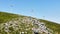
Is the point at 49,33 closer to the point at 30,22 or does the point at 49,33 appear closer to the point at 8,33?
the point at 30,22

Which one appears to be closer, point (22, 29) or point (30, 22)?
point (22, 29)

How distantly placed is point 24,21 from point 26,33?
391cm

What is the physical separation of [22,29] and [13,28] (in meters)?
1.57

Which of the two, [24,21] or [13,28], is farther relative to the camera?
[24,21]

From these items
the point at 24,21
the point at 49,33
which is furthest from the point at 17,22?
the point at 49,33

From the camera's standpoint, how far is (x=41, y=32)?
31.6 m

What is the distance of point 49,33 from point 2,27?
848 centimetres

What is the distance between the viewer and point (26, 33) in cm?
3047

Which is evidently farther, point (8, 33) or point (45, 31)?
point (45, 31)

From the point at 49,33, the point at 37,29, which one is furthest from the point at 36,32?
the point at 49,33

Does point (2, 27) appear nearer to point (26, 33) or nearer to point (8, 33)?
point (8, 33)

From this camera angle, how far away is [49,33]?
32906 mm

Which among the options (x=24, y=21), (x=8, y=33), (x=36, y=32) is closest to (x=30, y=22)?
(x=24, y=21)

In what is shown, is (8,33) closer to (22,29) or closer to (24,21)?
(22,29)
